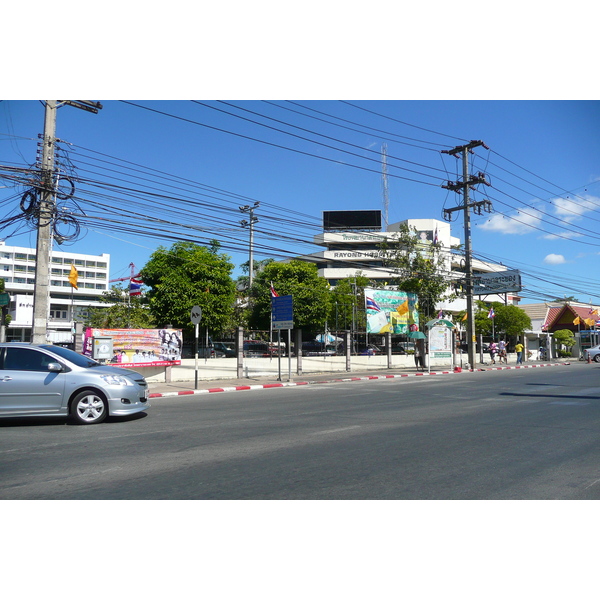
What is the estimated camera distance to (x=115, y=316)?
26344 mm

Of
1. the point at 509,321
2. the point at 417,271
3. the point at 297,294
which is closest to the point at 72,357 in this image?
the point at 417,271

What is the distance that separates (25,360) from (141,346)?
980 centimetres

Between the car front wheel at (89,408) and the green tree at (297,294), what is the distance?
1290 inches

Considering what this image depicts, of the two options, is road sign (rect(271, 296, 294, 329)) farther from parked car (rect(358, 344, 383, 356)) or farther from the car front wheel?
the car front wheel

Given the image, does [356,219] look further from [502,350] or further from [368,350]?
[368,350]

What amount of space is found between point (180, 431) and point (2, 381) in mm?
3658

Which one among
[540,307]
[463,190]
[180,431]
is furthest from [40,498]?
[540,307]

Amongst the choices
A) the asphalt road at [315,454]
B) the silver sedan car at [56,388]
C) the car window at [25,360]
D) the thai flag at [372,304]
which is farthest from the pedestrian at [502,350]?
the car window at [25,360]

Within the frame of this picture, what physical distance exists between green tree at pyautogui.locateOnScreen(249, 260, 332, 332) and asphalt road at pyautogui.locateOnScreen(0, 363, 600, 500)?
Result: 1243 inches

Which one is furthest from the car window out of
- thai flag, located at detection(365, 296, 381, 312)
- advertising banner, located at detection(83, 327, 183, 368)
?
thai flag, located at detection(365, 296, 381, 312)

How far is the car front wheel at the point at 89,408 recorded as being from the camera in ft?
32.3

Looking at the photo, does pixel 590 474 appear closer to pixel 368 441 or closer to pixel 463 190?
pixel 368 441

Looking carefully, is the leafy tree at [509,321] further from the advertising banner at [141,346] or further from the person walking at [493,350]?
the advertising banner at [141,346]

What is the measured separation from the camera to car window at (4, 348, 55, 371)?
9.89 metres
